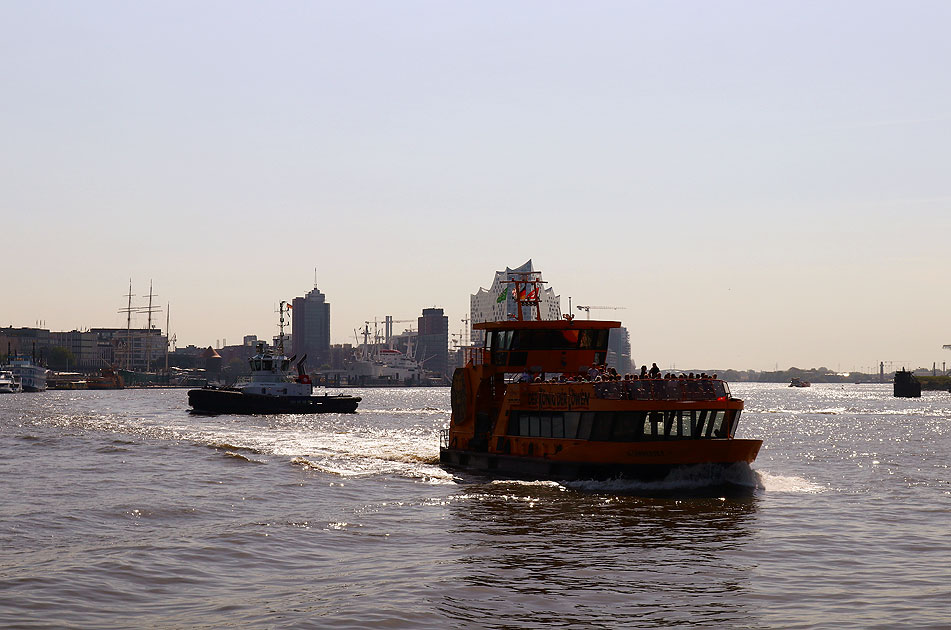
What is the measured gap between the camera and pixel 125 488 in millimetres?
38344

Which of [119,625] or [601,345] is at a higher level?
[601,345]

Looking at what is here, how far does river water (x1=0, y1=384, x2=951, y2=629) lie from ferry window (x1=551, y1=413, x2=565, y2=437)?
211cm

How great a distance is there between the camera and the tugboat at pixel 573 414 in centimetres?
3672

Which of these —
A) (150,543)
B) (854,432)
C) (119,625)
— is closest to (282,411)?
(854,432)

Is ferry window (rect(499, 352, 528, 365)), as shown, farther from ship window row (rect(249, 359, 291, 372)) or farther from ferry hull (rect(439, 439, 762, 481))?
ship window row (rect(249, 359, 291, 372))

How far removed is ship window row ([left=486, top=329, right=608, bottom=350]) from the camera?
45.1 meters

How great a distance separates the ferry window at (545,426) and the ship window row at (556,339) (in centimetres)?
512

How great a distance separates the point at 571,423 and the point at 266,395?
7500cm

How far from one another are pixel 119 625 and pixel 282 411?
307 feet

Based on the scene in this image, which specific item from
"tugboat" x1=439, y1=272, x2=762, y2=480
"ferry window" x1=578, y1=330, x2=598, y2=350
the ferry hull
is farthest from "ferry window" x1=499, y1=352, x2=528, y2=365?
the ferry hull

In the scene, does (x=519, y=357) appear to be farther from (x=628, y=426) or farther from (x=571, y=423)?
(x=628, y=426)

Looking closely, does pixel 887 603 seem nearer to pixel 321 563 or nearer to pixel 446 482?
pixel 321 563

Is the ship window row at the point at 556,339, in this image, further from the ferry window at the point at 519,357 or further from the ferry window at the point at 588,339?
the ferry window at the point at 519,357

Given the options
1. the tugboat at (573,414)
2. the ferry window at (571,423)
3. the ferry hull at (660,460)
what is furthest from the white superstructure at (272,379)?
the ferry hull at (660,460)
